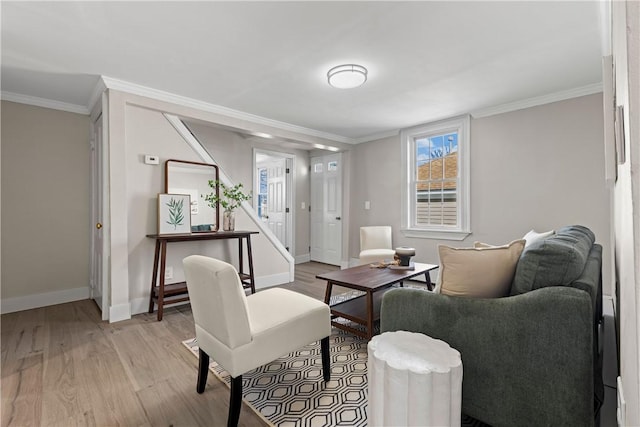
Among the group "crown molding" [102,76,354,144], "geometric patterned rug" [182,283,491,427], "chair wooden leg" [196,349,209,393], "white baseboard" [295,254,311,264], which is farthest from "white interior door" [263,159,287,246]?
"chair wooden leg" [196,349,209,393]

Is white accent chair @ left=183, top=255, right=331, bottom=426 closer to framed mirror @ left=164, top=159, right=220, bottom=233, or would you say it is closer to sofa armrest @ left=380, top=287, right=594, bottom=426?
sofa armrest @ left=380, top=287, right=594, bottom=426

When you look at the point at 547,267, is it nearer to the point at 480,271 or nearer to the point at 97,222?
the point at 480,271

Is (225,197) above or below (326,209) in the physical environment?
above

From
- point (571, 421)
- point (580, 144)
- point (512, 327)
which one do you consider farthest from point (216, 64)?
point (580, 144)

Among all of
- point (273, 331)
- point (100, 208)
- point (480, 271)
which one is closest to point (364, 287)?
point (273, 331)

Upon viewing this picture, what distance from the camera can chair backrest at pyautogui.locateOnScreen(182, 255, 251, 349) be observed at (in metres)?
1.41

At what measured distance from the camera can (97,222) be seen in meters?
3.48

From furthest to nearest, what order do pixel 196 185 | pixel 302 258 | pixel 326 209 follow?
1. pixel 302 258
2. pixel 326 209
3. pixel 196 185

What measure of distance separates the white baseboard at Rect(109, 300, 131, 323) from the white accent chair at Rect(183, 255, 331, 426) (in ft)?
5.50

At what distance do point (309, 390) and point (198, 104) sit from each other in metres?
3.20

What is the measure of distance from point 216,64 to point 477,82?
2.54m

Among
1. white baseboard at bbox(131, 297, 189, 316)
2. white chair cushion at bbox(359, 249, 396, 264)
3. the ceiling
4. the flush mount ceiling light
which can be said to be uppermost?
the ceiling

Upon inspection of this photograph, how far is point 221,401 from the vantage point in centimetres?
173

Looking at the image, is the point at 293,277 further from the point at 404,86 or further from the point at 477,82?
the point at 477,82
